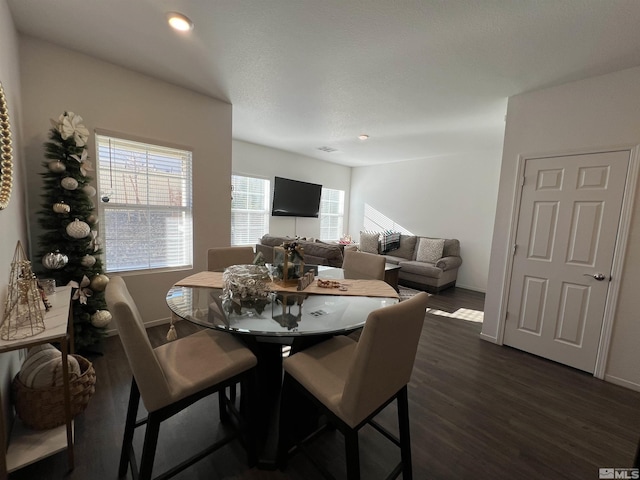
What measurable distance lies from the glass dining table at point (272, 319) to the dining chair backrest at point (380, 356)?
0.28 m

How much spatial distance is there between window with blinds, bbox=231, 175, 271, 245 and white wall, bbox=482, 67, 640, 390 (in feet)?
13.7

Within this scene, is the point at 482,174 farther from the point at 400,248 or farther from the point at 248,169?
the point at 248,169

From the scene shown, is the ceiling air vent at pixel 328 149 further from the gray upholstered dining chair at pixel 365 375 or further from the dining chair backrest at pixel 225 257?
the gray upholstered dining chair at pixel 365 375

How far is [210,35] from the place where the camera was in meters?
1.94

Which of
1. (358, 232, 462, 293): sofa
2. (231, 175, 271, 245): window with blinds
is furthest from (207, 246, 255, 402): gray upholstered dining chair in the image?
(358, 232, 462, 293): sofa

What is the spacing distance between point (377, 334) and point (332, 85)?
2525 millimetres

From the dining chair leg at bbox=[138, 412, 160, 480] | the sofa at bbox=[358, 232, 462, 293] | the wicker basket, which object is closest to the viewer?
the dining chair leg at bbox=[138, 412, 160, 480]

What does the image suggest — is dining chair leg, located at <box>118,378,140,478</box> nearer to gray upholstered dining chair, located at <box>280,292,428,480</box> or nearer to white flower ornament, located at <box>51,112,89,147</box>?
gray upholstered dining chair, located at <box>280,292,428,480</box>

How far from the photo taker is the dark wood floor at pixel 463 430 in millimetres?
1405

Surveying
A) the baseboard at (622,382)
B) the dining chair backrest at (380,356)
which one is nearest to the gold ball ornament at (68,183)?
the dining chair backrest at (380,356)

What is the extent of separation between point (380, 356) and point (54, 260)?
2.35 meters

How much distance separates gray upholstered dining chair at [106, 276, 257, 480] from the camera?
1039mm

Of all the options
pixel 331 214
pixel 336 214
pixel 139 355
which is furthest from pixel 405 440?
pixel 336 214

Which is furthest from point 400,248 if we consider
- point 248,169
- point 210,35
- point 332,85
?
point 210,35
